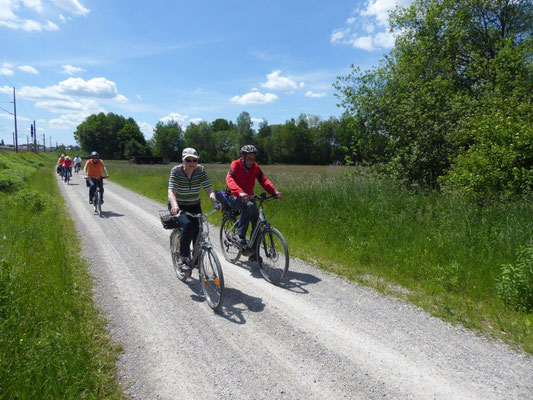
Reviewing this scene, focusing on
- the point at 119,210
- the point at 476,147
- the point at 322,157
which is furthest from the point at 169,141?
the point at 476,147

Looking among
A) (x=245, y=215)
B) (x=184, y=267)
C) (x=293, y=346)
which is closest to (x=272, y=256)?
(x=245, y=215)

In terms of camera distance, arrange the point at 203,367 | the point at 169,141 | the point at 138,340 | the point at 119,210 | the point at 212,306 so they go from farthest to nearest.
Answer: the point at 169,141
the point at 119,210
the point at 212,306
the point at 138,340
the point at 203,367

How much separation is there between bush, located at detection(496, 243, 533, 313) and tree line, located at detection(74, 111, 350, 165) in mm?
73341

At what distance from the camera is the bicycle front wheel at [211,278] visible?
4.46m

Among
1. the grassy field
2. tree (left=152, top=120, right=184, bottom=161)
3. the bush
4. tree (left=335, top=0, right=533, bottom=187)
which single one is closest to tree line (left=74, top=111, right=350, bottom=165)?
tree (left=152, top=120, right=184, bottom=161)

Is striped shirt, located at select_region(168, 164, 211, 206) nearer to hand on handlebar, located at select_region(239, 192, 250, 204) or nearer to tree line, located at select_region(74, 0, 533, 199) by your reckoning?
hand on handlebar, located at select_region(239, 192, 250, 204)

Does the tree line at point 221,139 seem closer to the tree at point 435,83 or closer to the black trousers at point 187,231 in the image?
the tree at point 435,83

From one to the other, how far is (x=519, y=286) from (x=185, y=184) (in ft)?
16.3

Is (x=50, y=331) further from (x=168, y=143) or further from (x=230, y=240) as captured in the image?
(x=168, y=143)

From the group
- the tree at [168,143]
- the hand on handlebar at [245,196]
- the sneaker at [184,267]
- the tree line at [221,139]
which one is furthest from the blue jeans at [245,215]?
→ the tree at [168,143]

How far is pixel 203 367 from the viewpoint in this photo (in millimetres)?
3242

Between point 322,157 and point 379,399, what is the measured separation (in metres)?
84.8

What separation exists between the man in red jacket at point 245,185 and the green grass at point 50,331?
108 inches

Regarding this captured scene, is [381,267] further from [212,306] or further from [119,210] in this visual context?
[119,210]
